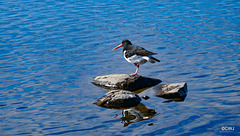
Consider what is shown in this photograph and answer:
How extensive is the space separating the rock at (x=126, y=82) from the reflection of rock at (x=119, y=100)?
1.39m

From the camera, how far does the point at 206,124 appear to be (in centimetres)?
1022

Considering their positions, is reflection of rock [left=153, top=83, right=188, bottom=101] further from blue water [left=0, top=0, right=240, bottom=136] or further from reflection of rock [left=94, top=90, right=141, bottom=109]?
reflection of rock [left=94, top=90, right=141, bottom=109]

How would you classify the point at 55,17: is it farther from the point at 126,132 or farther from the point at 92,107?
the point at 126,132

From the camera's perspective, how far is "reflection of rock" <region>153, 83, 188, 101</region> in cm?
1223

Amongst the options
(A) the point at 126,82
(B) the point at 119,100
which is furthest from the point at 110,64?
(B) the point at 119,100

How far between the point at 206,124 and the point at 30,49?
37.2ft

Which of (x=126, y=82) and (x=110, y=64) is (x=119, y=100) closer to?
(x=126, y=82)

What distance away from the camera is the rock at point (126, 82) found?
1354 cm

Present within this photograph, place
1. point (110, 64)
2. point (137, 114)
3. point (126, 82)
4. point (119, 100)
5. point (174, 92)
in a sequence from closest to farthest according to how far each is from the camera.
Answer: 1. point (137, 114)
2. point (119, 100)
3. point (174, 92)
4. point (126, 82)
5. point (110, 64)

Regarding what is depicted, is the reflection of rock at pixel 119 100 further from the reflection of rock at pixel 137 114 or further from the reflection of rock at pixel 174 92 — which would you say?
the reflection of rock at pixel 174 92

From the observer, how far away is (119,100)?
1184 cm

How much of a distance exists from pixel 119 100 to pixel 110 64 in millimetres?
4570

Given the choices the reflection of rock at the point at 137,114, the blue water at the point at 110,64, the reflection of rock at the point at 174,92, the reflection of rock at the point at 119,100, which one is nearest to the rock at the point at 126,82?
the blue water at the point at 110,64

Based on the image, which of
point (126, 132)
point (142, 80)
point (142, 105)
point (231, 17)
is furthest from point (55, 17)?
point (126, 132)
